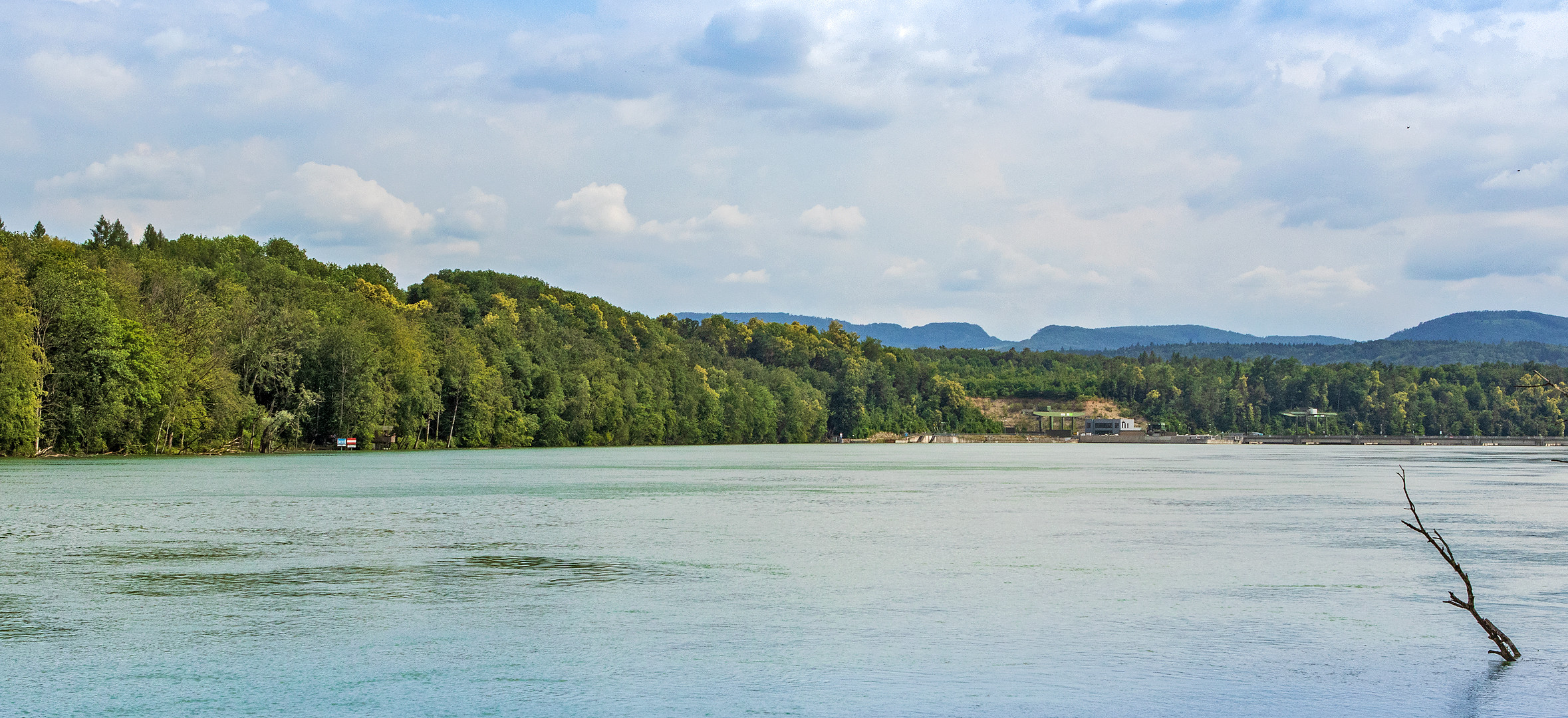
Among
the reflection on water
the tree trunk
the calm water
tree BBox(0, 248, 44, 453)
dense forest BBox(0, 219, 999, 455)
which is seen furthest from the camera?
the tree trunk

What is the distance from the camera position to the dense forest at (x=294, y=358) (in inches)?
2623

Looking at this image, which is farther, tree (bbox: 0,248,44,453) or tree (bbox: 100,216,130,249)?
tree (bbox: 100,216,130,249)

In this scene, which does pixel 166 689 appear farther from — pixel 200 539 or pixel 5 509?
pixel 5 509

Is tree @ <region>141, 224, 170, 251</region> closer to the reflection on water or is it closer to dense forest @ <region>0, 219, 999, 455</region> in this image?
dense forest @ <region>0, 219, 999, 455</region>

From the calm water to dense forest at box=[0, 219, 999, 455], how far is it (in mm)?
31500

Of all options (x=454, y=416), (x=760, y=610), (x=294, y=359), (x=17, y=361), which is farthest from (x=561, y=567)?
(x=454, y=416)

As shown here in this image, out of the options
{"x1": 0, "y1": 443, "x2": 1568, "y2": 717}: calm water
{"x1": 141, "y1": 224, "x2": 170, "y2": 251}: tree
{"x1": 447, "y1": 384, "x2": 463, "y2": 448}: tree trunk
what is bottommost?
{"x1": 0, "y1": 443, "x2": 1568, "y2": 717}: calm water

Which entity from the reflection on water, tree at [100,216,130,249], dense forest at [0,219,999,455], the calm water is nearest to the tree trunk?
dense forest at [0,219,999,455]

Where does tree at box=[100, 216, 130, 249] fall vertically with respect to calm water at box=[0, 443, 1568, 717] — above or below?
above

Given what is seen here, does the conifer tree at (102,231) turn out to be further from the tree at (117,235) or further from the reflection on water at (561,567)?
the reflection on water at (561,567)

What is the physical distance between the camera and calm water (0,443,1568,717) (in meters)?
12.8

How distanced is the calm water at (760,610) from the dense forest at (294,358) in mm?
31500

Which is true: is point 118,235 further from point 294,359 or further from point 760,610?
point 760,610

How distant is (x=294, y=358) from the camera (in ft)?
283
